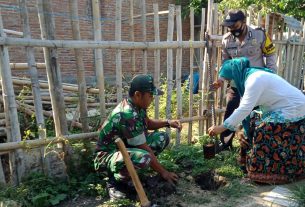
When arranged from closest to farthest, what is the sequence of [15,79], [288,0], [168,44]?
[168,44] → [15,79] → [288,0]

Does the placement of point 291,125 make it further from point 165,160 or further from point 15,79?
point 15,79

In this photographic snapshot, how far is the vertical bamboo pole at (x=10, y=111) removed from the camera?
3.03 m

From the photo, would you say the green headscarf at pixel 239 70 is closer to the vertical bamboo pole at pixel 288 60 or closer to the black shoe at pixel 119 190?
the black shoe at pixel 119 190

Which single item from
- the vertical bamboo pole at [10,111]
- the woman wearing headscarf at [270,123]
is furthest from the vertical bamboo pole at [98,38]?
the woman wearing headscarf at [270,123]

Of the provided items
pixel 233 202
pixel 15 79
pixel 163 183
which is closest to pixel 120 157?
pixel 163 183

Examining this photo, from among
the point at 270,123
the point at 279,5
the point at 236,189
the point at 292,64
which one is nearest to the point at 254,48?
the point at 270,123

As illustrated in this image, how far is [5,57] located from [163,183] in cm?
194

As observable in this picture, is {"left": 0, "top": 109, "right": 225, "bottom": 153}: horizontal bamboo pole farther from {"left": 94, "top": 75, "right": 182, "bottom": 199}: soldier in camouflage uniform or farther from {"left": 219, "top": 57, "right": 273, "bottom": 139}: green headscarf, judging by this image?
{"left": 219, "top": 57, "right": 273, "bottom": 139}: green headscarf

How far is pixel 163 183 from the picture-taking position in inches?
128

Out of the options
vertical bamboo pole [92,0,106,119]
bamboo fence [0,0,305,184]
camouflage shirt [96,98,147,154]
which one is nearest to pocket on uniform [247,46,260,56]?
bamboo fence [0,0,305,184]

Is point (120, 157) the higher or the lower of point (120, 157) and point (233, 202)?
the higher

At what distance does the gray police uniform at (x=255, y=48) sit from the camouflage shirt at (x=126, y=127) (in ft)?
5.81

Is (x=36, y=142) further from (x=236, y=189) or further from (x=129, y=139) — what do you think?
(x=236, y=189)

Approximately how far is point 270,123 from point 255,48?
1252mm
